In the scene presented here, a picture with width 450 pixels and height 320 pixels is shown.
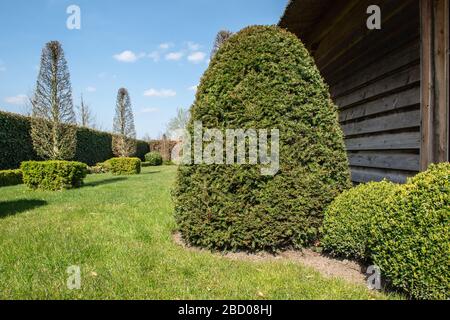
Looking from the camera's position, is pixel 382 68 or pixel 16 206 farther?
pixel 16 206

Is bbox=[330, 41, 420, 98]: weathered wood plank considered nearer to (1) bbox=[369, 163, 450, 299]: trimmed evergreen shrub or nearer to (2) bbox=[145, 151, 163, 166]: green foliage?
(1) bbox=[369, 163, 450, 299]: trimmed evergreen shrub

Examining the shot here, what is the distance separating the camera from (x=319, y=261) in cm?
388

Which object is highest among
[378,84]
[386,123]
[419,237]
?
[378,84]

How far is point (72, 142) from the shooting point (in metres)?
14.8

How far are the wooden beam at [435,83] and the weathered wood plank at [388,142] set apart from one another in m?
0.91

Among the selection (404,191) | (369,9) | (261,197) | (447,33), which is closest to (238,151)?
(261,197)

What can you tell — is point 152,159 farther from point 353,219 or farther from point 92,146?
point 353,219

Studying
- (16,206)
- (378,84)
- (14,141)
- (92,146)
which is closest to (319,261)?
(378,84)

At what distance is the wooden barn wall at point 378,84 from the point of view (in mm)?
4715

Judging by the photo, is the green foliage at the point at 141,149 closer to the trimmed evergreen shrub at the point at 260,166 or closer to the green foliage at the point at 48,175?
the green foliage at the point at 48,175

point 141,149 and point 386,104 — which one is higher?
point 141,149

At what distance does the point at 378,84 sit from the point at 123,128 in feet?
84.3

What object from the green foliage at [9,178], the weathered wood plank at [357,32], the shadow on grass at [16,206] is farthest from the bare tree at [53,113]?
the weathered wood plank at [357,32]
